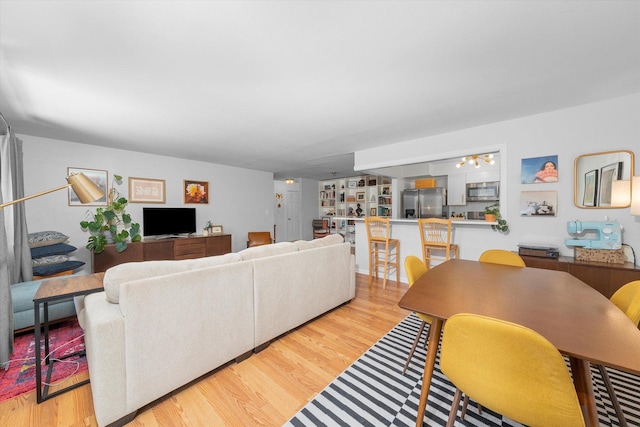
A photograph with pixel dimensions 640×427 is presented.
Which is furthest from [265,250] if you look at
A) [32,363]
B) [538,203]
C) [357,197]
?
[357,197]

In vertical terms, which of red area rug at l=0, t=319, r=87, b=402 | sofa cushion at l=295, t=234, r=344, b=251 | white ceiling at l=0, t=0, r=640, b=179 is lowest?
red area rug at l=0, t=319, r=87, b=402

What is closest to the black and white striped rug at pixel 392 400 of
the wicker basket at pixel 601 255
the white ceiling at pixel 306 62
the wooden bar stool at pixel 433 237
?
the wicker basket at pixel 601 255

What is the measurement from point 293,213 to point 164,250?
167 inches

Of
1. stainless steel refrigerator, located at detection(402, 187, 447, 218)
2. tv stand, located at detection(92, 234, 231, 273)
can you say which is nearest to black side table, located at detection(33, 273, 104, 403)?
tv stand, located at detection(92, 234, 231, 273)

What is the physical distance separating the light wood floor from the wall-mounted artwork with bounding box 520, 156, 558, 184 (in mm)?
2440

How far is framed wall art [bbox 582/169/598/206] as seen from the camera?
248 cm

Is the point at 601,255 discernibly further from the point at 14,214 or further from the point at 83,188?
the point at 14,214

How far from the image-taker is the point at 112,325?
131cm

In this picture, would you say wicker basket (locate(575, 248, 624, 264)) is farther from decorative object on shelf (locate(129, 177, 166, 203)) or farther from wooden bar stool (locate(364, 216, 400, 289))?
decorative object on shelf (locate(129, 177, 166, 203))

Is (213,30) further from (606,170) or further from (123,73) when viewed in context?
(606,170)

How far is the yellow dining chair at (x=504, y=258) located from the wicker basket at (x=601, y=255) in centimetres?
74

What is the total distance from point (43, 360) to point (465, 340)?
9.95 ft

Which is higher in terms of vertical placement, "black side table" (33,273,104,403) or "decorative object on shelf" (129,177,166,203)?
"decorative object on shelf" (129,177,166,203)

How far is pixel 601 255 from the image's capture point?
2.31 metres
